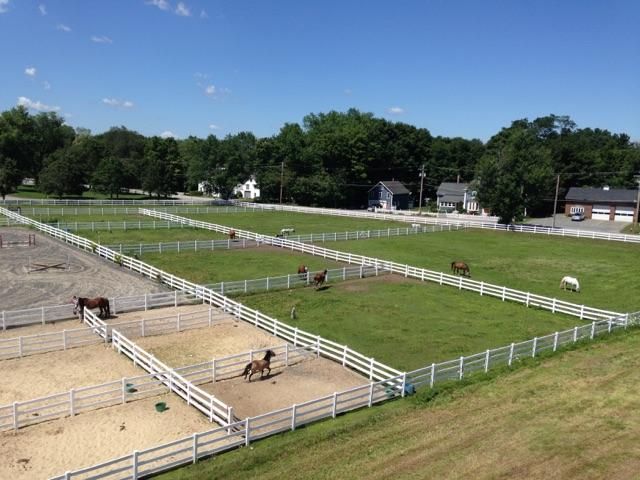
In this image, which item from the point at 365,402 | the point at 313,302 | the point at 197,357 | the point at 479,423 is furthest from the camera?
the point at 313,302

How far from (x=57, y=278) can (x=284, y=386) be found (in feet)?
60.2

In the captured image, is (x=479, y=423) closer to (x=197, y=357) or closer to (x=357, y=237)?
(x=197, y=357)

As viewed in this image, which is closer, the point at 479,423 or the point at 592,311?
the point at 479,423

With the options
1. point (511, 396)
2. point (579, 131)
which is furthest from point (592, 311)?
point (579, 131)

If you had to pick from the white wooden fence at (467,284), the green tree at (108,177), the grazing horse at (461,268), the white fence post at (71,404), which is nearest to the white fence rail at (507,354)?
the white wooden fence at (467,284)

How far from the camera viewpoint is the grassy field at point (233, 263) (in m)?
31.0

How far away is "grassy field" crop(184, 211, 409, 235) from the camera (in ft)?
181

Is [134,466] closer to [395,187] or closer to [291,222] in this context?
[291,222]

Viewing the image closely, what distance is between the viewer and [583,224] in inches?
2746

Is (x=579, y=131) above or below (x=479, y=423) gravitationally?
above

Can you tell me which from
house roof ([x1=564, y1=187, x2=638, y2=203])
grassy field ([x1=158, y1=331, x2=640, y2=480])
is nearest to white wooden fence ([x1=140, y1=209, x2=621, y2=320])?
grassy field ([x1=158, y1=331, x2=640, y2=480])

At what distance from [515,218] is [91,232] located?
4118 centimetres

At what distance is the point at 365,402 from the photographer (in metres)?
14.6

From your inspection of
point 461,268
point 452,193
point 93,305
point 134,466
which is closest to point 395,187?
point 452,193
